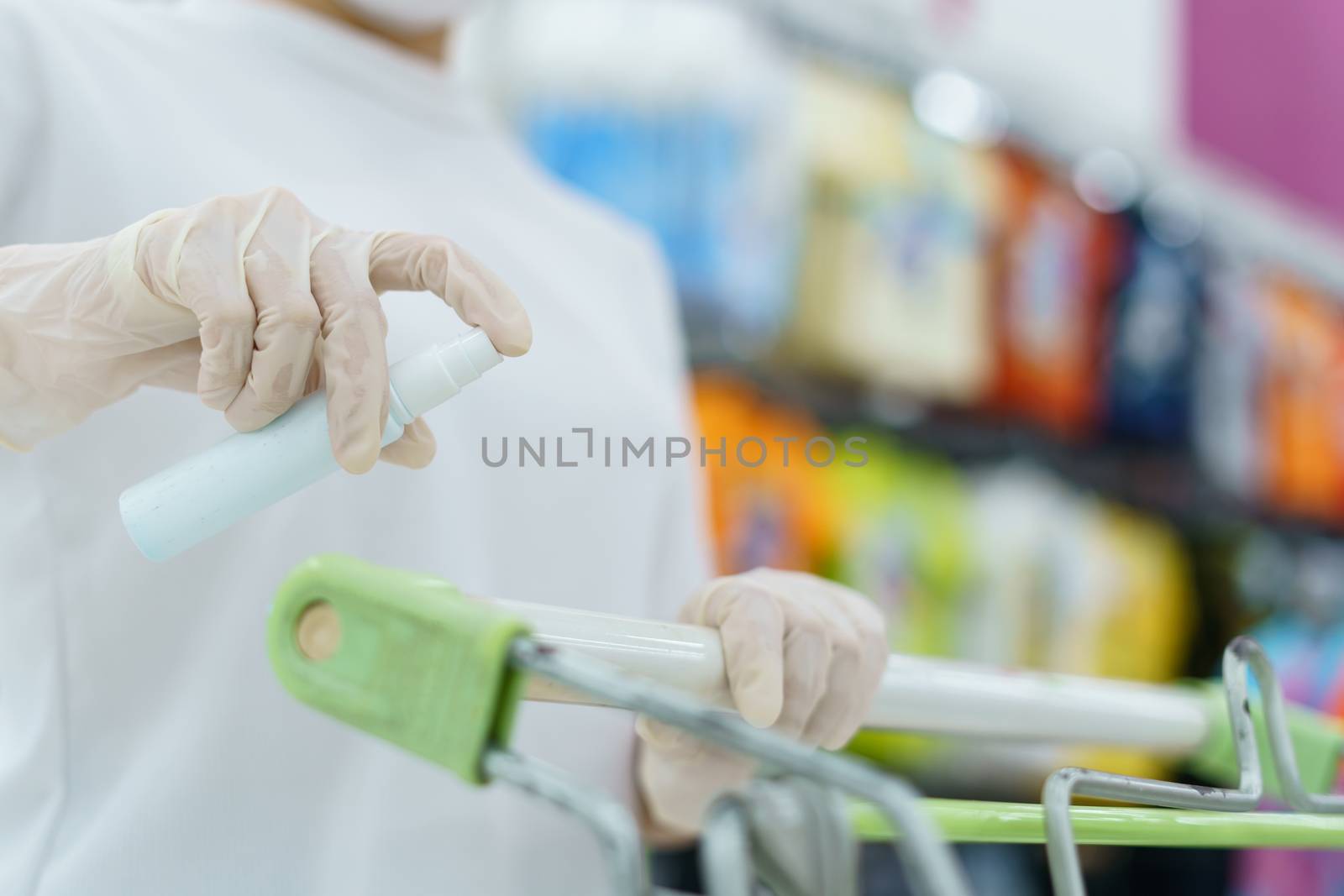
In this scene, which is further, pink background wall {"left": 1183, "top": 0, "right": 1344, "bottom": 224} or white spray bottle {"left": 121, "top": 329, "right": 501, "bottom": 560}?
pink background wall {"left": 1183, "top": 0, "right": 1344, "bottom": 224}

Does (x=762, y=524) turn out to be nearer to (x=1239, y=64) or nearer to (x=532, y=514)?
(x=532, y=514)

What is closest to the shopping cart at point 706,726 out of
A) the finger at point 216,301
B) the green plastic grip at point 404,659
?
the green plastic grip at point 404,659

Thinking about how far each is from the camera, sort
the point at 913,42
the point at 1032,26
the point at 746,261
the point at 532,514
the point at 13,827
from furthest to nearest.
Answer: the point at 1032,26 → the point at 913,42 → the point at 746,261 → the point at 532,514 → the point at 13,827

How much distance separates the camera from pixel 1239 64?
6.46 ft

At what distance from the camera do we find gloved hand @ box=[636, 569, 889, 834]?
50 cm

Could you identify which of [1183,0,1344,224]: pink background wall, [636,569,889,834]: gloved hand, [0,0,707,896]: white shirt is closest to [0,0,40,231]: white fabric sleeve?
[0,0,707,896]: white shirt

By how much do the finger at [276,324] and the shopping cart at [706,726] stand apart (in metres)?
0.10

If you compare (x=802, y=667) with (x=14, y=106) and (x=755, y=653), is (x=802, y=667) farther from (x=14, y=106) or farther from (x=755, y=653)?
(x=14, y=106)

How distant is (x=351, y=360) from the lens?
1.43 feet

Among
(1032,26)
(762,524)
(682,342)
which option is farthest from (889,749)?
(1032,26)

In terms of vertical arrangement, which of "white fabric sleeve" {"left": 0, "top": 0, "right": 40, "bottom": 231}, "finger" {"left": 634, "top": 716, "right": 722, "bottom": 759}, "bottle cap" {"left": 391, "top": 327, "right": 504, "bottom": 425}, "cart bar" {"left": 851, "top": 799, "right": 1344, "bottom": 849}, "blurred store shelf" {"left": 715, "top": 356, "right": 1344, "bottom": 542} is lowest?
"cart bar" {"left": 851, "top": 799, "right": 1344, "bottom": 849}

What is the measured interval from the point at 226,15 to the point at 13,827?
47 cm

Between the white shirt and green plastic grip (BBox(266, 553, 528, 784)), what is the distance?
24 cm

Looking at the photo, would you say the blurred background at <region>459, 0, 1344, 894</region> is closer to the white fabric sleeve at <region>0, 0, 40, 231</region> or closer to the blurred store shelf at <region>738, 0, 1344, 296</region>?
the blurred store shelf at <region>738, 0, 1344, 296</region>
